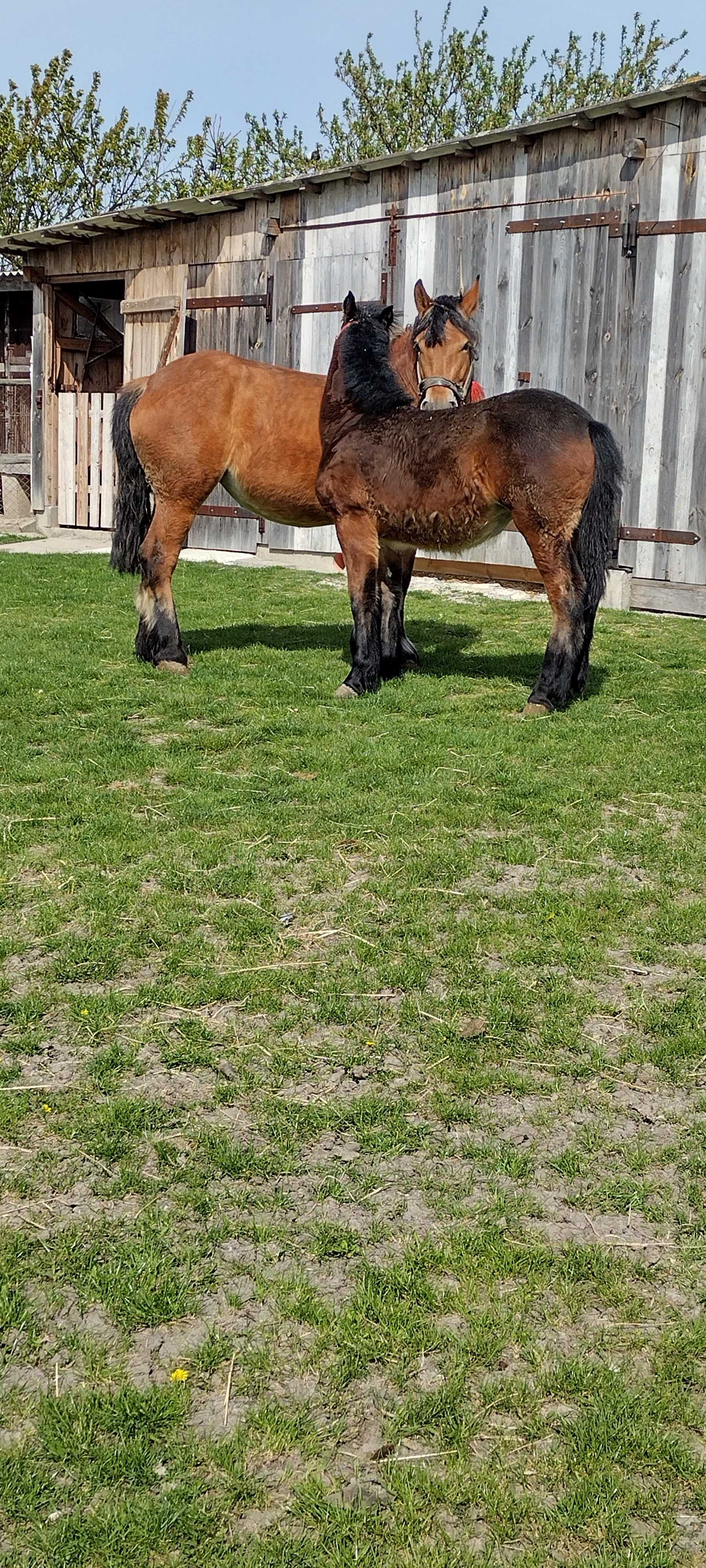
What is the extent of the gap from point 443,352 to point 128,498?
212 centimetres

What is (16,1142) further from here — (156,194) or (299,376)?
(156,194)

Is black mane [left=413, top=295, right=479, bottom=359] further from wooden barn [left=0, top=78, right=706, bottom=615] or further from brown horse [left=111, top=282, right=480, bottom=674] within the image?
wooden barn [left=0, top=78, right=706, bottom=615]

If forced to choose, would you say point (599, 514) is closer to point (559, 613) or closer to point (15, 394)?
point (559, 613)

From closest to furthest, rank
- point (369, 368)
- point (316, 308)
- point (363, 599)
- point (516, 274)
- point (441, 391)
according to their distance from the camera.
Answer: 1. point (363, 599)
2. point (369, 368)
3. point (441, 391)
4. point (516, 274)
5. point (316, 308)

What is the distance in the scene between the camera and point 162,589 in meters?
7.25

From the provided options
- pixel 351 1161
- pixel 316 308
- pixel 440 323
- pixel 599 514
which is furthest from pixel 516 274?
pixel 351 1161

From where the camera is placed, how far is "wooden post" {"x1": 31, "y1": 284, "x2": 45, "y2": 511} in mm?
16172

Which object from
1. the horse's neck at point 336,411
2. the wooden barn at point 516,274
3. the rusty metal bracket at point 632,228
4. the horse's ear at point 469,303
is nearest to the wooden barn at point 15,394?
the wooden barn at point 516,274

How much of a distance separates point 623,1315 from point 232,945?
170 cm

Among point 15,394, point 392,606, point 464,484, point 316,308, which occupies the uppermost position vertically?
point 316,308

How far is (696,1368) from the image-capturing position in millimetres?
2004

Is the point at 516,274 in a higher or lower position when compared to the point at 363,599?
higher

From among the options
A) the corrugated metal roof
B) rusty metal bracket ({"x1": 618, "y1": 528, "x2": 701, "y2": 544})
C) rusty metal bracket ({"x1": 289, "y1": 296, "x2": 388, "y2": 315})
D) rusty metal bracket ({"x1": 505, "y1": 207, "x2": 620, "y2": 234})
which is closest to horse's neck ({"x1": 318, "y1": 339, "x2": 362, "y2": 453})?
rusty metal bracket ({"x1": 618, "y1": 528, "x2": 701, "y2": 544})

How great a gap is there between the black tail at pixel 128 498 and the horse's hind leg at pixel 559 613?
257cm
